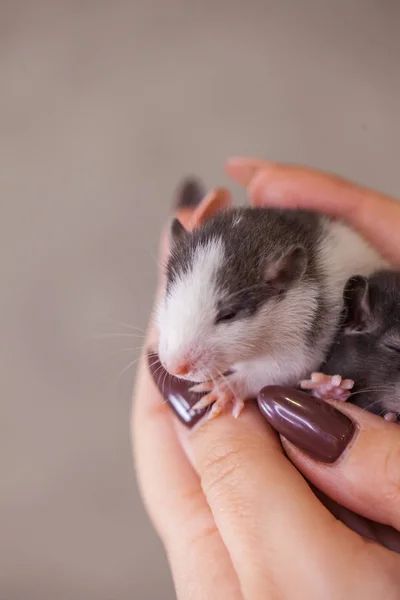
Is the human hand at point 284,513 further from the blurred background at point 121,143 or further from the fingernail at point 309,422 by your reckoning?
the blurred background at point 121,143

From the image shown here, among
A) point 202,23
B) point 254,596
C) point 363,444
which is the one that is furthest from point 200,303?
point 202,23

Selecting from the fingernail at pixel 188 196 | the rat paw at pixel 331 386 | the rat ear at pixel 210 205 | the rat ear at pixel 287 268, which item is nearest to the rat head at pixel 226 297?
the rat ear at pixel 287 268

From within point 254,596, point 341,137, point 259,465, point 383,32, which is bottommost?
point 254,596

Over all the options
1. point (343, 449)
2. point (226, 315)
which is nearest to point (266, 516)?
point (343, 449)

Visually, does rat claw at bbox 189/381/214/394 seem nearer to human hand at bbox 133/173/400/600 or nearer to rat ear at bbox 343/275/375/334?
human hand at bbox 133/173/400/600

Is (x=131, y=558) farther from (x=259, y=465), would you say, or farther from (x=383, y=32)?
(x=383, y=32)

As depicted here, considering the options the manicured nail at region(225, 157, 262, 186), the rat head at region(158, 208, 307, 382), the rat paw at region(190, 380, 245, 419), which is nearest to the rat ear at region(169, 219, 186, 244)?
the rat head at region(158, 208, 307, 382)

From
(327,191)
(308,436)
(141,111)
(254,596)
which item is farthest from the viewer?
(141,111)
